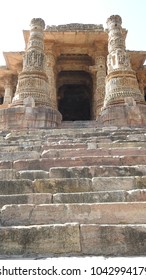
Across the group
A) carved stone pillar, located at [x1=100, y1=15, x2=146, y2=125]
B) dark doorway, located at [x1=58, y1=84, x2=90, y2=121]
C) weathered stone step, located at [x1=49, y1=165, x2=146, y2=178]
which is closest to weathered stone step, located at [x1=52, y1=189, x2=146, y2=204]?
weathered stone step, located at [x1=49, y1=165, x2=146, y2=178]

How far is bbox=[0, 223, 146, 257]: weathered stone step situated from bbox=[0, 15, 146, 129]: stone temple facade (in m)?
5.44

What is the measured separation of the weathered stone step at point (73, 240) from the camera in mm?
1923

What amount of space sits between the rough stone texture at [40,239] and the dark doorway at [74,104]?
16.8 meters

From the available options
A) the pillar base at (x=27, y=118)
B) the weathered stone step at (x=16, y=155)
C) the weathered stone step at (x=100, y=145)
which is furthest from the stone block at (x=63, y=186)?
the pillar base at (x=27, y=118)

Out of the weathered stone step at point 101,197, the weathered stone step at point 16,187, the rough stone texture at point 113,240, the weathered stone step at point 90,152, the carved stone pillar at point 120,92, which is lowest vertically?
the rough stone texture at point 113,240

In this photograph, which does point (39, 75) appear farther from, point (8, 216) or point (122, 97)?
point (8, 216)

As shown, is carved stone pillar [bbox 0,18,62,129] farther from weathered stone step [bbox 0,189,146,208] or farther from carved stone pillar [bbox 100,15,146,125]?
weathered stone step [bbox 0,189,146,208]

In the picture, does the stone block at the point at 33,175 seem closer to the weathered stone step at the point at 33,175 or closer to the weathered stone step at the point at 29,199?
the weathered stone step at the point at 33,175

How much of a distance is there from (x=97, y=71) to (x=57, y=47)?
2.61 meters

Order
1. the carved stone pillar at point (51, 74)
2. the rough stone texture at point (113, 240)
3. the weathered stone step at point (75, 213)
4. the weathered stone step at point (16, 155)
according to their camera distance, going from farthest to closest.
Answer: the carved stone pillar at point (51, 74) < the weathered stone step at point (16, 155) < the weathered stone step at point (75, 213) < the rough stone texture at point (113, 240)

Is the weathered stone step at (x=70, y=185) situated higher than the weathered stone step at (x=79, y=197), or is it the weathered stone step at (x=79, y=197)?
the weathered stone step at (x=70, y=185)

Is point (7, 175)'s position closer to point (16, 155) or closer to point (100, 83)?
point (16, 155)

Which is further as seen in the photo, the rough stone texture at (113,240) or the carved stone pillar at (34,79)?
the carved stone pillar at (34,79)

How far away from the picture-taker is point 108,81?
9.04 metres
